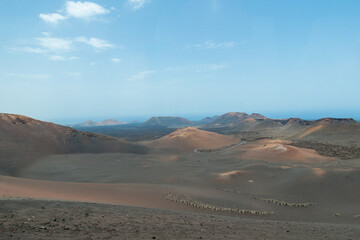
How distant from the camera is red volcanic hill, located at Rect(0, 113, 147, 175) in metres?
29.4

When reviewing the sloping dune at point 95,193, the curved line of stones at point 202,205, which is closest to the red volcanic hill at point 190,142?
the sloping dune at point 95,193

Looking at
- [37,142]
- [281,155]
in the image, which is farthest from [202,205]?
[37,142]

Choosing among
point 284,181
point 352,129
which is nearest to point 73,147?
point 284,181

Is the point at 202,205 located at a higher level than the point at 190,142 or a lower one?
lower

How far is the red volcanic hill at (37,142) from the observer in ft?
96.4

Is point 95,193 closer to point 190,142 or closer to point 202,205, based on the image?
point 202,205

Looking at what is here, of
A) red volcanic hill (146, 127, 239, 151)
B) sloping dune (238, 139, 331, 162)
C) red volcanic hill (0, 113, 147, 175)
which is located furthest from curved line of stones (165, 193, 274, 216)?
red volcanic hill (146, 127, 239, 151)

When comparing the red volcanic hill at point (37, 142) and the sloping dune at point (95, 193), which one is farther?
the red volcanic hill at point (37, 142)

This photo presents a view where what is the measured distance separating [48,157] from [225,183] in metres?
25.5

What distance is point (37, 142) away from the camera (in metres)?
36.2

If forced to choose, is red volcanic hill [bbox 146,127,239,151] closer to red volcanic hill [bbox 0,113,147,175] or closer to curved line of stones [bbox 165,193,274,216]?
red volcanic hill [bbox 0,113,147,175]

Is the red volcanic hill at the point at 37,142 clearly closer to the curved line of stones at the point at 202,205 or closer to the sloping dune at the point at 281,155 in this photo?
the curved line of stones at the point at 202,205

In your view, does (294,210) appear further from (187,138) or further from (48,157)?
(187,138)

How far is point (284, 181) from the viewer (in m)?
20.6
